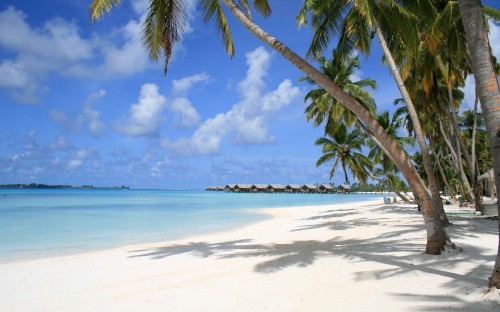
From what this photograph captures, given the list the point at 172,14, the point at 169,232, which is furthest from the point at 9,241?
the point at 172,14

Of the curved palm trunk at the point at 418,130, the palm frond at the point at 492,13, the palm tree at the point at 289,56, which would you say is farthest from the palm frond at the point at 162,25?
the palm frond at the point at 492,13

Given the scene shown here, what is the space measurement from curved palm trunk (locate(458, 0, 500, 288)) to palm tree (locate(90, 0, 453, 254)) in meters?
1.80

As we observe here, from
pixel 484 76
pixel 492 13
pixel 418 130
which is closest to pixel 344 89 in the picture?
pixel 492 13

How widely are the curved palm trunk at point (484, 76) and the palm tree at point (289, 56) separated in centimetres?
180

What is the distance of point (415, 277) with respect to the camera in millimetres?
4938

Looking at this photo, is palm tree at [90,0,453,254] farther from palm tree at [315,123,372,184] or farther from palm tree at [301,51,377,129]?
palm tree at [315,123,372,184]

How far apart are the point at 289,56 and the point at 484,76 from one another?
3.25 meters

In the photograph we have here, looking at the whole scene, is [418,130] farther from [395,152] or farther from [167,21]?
[167,21]

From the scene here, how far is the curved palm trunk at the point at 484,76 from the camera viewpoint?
3.96m

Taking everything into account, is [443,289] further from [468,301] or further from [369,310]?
[369,310]

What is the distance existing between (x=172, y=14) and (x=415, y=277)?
7.97 m

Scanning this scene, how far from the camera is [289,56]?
6402 millimetres

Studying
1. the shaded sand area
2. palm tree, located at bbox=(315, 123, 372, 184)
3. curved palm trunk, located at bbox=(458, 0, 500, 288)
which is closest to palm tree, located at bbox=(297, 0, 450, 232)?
the shaded sand area

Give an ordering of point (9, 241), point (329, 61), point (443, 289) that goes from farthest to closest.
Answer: point (329, 61) → point (9, 241) → point (443, 289)
